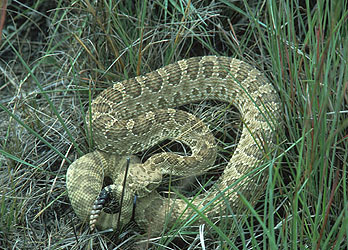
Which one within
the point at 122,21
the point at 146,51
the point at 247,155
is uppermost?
the point at 122,21

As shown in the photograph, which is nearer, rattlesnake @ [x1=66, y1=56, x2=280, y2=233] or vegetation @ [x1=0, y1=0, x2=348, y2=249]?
vegetation @ [x1=0, y1=0, x2=348, y2=249]

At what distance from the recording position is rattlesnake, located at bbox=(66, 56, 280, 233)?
12.8ft

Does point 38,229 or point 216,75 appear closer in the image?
point 38,229

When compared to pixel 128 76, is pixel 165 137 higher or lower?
lower

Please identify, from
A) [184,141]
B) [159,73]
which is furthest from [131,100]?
[184,141]

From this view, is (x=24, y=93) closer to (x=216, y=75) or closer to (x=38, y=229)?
(x=38, y=229)

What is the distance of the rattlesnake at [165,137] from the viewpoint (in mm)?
3901

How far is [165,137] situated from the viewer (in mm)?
4848

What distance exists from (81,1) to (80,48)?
57 centimetres

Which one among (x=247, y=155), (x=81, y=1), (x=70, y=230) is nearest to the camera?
(x=70, y=230)

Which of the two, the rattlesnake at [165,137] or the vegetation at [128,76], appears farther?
the rattlesnake at [165,137]

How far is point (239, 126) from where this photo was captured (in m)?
4.43

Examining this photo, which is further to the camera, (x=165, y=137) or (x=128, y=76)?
(x=128, y=76)

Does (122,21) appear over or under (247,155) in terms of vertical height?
over
